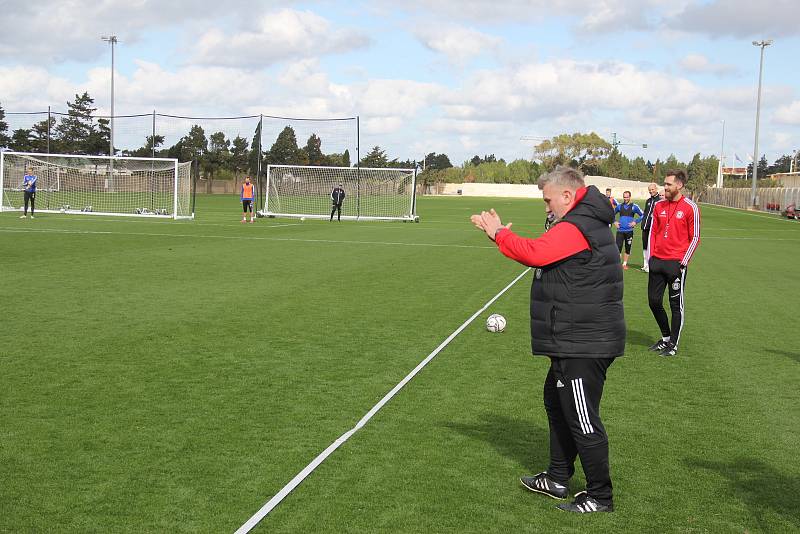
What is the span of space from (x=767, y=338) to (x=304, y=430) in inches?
274

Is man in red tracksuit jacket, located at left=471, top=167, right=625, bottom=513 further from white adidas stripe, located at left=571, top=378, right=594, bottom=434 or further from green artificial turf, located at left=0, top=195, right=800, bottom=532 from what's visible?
green artificial turf, located at left=0, top=195, right=800, bottom=532

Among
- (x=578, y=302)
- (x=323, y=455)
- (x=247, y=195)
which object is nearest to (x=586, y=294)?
(x=578, y=302)

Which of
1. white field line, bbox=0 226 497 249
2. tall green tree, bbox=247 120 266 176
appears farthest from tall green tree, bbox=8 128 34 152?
white field line, bbox=0 226 497 249

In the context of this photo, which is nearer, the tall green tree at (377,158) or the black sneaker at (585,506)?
the black sneaker at (585,506)

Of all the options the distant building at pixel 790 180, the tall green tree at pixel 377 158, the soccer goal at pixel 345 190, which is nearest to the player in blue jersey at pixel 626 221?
the soccer goal at pixel 345 190

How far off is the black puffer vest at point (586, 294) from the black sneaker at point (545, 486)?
841 mm

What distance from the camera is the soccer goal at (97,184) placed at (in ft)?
129

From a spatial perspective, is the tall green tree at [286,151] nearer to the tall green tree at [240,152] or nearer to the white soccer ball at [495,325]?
the tall green tree at [240,152]

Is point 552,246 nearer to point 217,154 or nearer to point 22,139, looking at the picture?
point 22,139

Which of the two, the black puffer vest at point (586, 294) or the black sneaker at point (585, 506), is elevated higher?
the black puffer vest at point (586, 294)

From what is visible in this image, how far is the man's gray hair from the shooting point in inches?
179

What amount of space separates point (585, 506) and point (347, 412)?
7.54ft

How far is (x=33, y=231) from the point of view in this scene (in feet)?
81.5

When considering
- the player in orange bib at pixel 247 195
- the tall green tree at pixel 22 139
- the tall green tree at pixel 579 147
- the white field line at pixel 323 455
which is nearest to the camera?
the white field line at pixel 323 455
